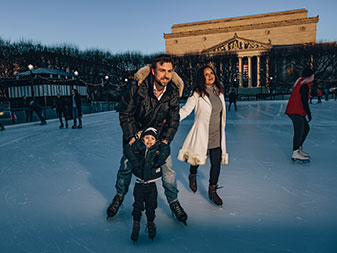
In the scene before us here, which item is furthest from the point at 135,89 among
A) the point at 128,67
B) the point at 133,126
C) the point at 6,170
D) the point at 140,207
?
the point at 128,67

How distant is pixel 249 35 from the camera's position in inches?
2037

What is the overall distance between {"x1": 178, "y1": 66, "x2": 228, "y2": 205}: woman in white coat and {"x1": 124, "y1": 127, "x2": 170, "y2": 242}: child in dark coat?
748mm

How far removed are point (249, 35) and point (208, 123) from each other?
2145 inches

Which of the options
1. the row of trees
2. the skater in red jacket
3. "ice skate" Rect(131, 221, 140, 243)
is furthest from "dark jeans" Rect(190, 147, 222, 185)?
the row of trees

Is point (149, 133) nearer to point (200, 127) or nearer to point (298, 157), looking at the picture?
point (200, 127)

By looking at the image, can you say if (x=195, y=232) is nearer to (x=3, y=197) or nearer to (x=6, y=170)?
(x=3, y=197)

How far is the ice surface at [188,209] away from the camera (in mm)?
2100

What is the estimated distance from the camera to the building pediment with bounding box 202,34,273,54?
47000mm

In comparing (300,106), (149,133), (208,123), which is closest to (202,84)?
(208,123)

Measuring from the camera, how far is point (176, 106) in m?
2.33

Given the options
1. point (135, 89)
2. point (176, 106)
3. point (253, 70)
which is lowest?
point (176, 106)

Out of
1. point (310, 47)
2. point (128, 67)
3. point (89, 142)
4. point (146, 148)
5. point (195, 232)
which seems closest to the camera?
point (146, 148)

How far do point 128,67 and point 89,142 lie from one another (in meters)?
35.1

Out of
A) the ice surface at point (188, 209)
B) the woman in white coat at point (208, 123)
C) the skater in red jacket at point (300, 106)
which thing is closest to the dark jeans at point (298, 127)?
the skater in red jacket at point (300, 106)
